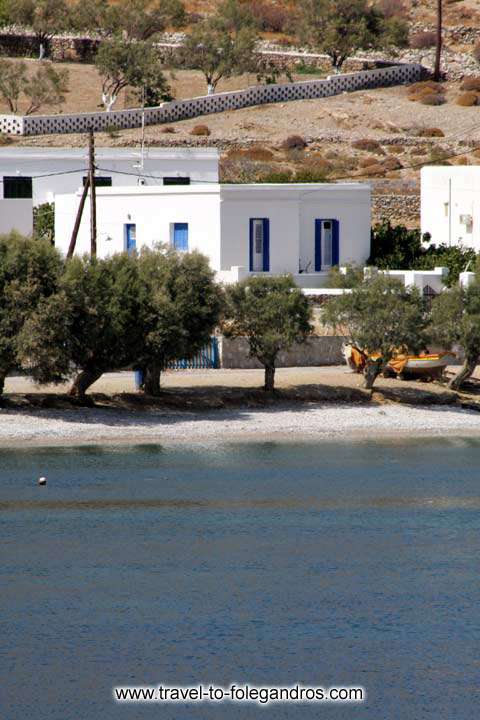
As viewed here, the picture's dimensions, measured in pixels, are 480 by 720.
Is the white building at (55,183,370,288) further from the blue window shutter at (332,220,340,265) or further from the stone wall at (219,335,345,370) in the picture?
the stone wall at (219,335,345,370)

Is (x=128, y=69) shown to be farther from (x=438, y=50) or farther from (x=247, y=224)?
(x=247, y=224)

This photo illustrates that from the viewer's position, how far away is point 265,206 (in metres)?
48.8

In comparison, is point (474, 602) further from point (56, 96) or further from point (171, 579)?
point (56, 96)

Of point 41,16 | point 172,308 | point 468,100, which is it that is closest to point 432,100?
point 468,100

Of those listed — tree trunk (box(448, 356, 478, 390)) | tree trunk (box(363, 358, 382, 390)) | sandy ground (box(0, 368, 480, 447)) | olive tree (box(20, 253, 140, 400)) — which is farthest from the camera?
tree trunk (box(448, 356, 478, 390))

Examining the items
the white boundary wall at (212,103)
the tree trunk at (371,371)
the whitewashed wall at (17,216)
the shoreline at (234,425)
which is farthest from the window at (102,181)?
the shoreline at (234,425)

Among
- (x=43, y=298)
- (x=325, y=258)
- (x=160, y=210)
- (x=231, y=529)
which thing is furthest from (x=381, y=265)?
(x=231, y=529)

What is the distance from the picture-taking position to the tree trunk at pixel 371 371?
42.3 metres

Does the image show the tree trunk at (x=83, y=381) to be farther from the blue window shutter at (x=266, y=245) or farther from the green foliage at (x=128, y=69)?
the green foliage at (x=128, y=69)

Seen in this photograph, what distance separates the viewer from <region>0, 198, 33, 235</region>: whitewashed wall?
2045 inches

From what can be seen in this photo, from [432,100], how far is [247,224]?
4369 centimetres

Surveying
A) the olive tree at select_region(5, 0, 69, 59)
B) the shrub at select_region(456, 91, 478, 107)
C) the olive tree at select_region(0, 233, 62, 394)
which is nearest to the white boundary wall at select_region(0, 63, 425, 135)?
the shrub at select_region(456, 91, 478, 107)

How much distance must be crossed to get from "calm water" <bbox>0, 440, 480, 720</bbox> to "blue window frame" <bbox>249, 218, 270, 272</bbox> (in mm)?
11309

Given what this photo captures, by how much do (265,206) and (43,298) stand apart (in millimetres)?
12863
